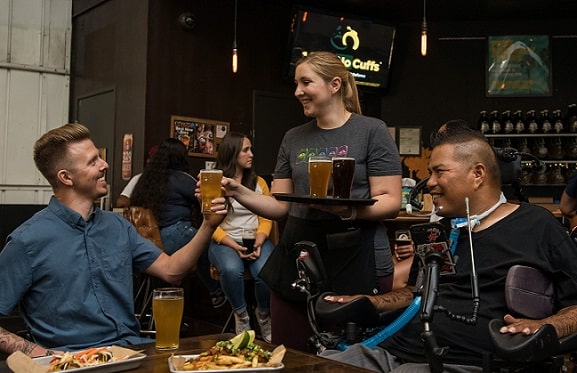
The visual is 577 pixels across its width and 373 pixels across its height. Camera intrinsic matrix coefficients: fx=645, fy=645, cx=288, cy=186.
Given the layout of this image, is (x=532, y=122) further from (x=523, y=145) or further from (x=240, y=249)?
(x=240, y=249)

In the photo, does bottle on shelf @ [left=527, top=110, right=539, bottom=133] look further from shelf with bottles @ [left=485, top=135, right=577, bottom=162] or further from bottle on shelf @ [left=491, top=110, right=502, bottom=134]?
bottle on shelf @ [left=491, top=110, right=502, bottom=134]

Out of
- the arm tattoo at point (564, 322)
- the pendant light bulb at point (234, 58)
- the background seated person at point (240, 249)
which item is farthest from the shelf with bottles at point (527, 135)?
the arm tattoo at point (564, 322)

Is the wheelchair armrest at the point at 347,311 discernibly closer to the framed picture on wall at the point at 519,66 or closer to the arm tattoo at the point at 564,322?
the arm tattoo at the point at 564,322

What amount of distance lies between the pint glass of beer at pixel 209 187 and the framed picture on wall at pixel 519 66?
608 cm

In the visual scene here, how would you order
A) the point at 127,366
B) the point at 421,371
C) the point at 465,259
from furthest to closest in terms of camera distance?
1. the point at 465,259
2. the point at 421,371
3. the point at 127,366

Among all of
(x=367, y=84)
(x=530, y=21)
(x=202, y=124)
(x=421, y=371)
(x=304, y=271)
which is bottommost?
(x=421, y=371)

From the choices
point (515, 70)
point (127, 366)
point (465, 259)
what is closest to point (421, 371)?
point (465, 259)

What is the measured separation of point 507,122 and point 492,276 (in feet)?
18.7

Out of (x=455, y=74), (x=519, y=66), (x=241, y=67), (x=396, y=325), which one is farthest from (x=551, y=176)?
(x=396, y=325)

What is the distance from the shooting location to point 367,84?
7.41 metres

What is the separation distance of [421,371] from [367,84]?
587 cm

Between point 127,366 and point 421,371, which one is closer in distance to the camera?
point 127,366

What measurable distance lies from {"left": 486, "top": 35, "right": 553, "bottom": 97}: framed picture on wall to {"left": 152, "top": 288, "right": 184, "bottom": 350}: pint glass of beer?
642 centimetres

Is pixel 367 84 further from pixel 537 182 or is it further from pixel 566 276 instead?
pixel 566 276
